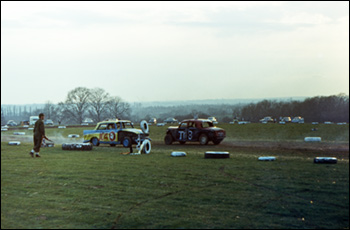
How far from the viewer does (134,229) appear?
32.5 ft

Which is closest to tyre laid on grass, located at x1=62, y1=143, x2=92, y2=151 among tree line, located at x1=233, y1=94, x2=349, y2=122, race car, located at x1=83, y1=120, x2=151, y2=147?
race car, located at x1=83, y1=120, x2=151, y2=147

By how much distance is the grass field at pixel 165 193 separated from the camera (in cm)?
1020

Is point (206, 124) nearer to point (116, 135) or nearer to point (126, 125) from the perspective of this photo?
point (116, 135)

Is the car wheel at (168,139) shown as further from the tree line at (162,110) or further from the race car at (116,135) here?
the race car at (116,135)

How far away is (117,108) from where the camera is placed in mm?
15875

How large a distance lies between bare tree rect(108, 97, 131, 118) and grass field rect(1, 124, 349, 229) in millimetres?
1775

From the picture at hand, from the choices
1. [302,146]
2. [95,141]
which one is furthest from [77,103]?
[302,146]

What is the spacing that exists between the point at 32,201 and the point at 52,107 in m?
4.69

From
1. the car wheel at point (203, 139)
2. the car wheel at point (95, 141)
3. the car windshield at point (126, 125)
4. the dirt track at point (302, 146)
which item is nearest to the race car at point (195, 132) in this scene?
the car wheel at point (203, 139)

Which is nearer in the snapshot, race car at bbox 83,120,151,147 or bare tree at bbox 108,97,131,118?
bare tree at bbox 108,97,131,118

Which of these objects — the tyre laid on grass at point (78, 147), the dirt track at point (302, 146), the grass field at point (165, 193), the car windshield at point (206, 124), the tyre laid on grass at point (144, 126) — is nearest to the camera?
the grass field at point (165, 193)

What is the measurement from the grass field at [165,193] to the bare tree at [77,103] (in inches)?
65.9

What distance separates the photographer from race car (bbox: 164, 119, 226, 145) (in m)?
27.4

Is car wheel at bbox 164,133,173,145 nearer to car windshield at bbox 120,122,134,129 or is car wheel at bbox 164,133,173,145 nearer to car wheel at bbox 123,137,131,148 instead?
car wheel at bbox 123,137,131,148
